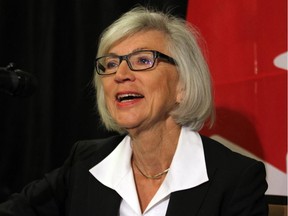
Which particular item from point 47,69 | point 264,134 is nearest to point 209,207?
point 264,134

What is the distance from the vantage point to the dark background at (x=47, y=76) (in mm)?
1914

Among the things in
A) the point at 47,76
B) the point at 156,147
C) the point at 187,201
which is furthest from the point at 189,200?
the point at 47,76

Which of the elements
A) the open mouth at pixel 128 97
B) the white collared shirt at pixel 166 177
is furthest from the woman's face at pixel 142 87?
the white collared shirt at pixel 166 177

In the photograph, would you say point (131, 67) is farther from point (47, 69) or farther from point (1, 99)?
point (1, 99)

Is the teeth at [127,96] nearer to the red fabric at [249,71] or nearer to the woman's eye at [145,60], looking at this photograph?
the woman's eye at [145,60]

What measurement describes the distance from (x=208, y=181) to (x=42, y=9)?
3.36ft

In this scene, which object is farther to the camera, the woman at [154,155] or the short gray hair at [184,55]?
the short gray hair at [184,55]

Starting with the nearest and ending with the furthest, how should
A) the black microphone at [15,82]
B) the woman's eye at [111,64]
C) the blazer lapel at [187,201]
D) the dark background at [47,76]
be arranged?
the black microphone at [15,82]
the blazer lapel at [187,201]
the woman's eye at [111,64]
the dark background at [47,76]

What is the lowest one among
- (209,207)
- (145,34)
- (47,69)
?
(209,207)

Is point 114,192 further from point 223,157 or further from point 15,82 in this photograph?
point 15,82

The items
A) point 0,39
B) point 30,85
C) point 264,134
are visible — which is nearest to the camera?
point 30,85

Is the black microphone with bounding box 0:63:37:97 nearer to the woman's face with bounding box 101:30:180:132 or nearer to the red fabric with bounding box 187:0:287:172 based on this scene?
the woman's face with bounding box 101:30:180:132

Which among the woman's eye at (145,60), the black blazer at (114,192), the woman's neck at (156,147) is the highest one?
the woman's eye at (145,60)

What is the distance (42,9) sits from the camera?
1.91m
